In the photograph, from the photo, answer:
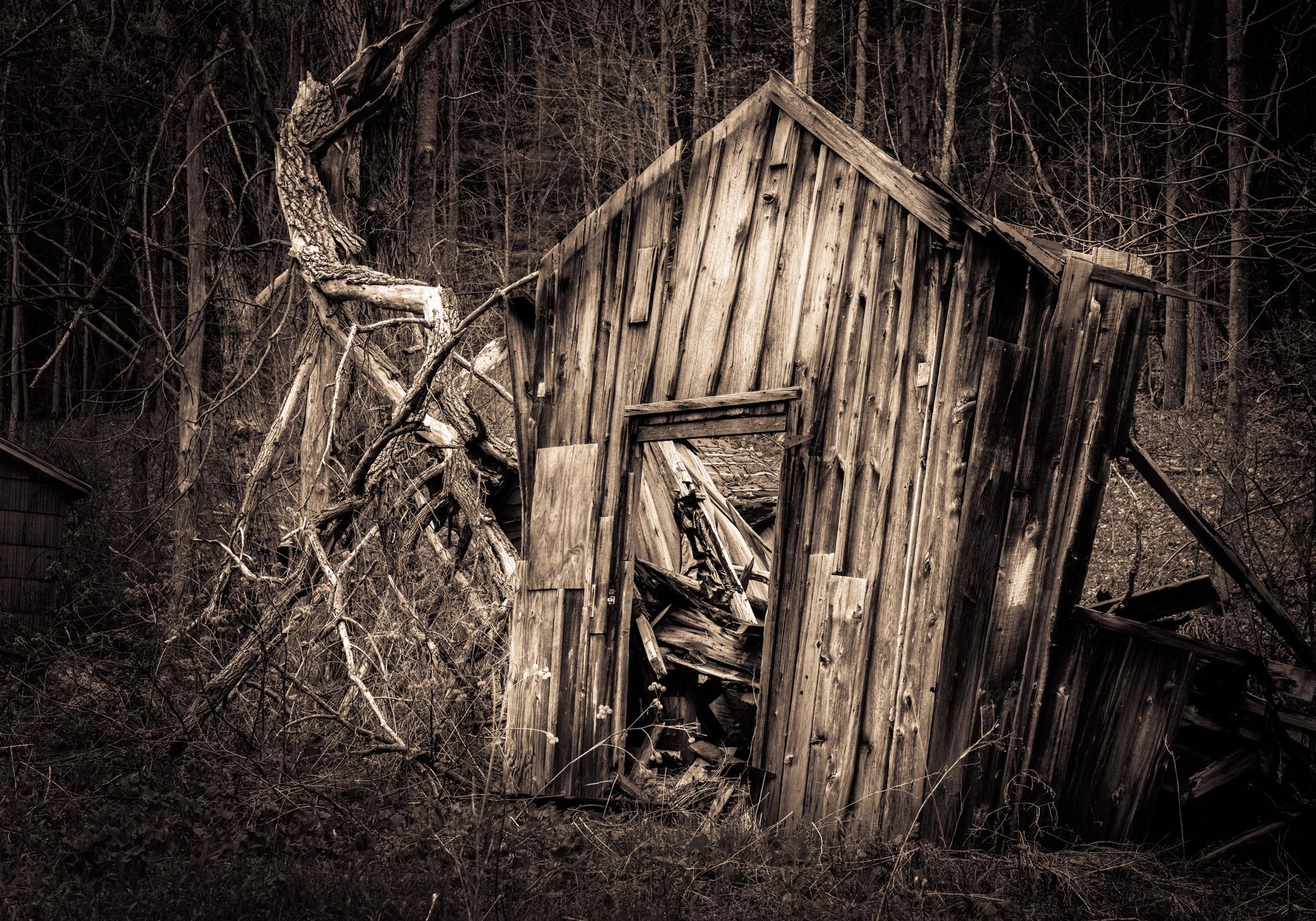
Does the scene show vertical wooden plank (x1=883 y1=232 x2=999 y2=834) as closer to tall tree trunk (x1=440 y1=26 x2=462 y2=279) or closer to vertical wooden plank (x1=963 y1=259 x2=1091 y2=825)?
vertical wooden plank (x1=963 y1=259 x2=1091 y2=825)

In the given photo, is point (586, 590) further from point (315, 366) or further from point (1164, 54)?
point (1164, 54)

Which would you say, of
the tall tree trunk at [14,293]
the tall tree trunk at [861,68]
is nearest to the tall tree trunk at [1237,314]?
the tall tree trunk at [861,68]

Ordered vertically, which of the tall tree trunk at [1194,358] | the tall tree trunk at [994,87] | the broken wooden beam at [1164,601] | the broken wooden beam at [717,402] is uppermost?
the tall tree trunk at [994,87]

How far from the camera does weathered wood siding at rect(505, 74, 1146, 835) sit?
5590 mm

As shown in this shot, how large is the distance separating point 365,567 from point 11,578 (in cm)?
732

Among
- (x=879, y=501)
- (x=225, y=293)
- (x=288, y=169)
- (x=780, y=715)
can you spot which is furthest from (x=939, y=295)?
(x=225, y=293)

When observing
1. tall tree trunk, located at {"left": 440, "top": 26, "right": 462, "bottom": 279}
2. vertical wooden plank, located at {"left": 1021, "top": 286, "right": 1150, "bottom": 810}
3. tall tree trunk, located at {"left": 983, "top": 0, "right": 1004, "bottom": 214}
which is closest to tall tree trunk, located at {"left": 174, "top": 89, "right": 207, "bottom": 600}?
tall tree trunk, located at {"left": 440, "top": 26, "right": 462, "bottom": 279}

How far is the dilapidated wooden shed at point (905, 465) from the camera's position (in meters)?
5.59

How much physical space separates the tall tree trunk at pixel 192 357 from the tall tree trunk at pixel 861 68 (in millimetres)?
9516

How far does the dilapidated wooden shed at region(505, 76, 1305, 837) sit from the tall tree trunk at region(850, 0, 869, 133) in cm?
1135

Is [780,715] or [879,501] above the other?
[879,501]

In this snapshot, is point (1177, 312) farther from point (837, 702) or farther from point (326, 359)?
point (837, 702)

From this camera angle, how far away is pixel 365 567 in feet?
30.8

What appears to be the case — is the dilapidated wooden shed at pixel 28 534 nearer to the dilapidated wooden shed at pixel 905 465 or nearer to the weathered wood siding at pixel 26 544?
the weathered wood siding at pixel 26 544
